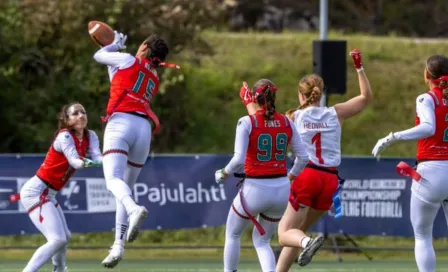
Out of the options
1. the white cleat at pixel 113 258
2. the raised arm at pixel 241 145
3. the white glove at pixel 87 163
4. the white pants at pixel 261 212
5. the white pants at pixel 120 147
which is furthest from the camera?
the white pants at pixel 120 147

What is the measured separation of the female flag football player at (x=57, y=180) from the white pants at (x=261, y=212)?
1.57 m

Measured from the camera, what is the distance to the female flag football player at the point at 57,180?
40.5 ft

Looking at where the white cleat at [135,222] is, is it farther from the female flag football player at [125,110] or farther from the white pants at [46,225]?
the white pants at [46,225]

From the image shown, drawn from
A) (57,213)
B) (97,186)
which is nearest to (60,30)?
(97,186)

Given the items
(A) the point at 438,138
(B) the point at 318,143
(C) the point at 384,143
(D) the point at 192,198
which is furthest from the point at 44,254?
(D) the point at 192,198

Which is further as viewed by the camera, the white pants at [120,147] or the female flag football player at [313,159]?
the female flag football player at [313,159]

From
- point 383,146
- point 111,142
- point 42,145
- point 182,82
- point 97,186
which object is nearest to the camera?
point 383,146

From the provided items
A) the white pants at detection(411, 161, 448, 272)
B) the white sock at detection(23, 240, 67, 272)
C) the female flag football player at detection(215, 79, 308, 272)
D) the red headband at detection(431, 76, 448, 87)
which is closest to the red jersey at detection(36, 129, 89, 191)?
the white sock at detection(23, 240, 67, 272)

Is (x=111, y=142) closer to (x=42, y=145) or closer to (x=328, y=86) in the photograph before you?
(x=328, y=86)

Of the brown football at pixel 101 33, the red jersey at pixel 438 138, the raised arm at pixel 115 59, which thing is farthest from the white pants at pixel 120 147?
the red jersey at pixel 438 138

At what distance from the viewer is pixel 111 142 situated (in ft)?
40.3

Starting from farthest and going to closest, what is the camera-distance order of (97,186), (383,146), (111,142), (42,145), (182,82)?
(182,82)
(42,145)
(97,186)
(111,142)
(383,146)

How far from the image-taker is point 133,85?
40.5 ft

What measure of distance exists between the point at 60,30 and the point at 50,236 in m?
12.1
